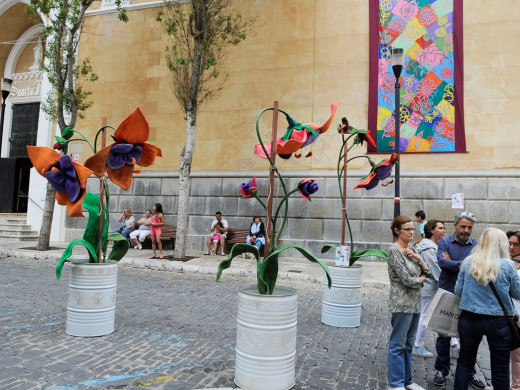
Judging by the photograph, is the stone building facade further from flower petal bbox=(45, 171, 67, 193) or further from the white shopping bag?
flower petal bbox=(45, 171, 67, 193)

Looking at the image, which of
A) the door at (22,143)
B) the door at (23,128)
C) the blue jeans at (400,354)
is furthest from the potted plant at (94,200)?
the door at (23,128)

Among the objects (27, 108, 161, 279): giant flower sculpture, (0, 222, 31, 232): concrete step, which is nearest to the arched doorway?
(0, 222, 31, 232): concrete step

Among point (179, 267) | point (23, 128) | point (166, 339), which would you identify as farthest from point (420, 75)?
point (23, 128)

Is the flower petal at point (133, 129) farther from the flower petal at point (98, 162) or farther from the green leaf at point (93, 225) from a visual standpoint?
the green leaf at point (93, 225)

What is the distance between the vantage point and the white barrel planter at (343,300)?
591cm

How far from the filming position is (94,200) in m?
5.54

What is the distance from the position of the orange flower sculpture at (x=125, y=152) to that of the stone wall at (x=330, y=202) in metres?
8.85

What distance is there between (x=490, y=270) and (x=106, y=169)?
397 cm

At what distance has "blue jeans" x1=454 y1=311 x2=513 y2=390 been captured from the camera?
327cm

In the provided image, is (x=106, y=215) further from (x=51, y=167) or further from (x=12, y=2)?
(x=12, y=2)

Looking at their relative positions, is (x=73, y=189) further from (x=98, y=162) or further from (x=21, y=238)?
(x=21, y=238)

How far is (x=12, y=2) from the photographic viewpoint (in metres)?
19.0

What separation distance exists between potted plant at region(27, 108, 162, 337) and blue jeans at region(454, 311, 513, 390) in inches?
145

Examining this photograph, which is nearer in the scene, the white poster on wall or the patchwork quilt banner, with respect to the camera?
the white poster on wall
